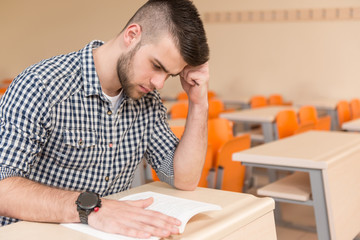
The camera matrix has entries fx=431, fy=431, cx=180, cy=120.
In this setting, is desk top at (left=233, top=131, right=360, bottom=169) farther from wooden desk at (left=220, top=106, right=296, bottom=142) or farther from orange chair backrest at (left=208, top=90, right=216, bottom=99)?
orange chair backrest at (left=208, top=90, right=216, bottom=99)

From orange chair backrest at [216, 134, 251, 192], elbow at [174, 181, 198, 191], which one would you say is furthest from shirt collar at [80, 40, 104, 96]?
orange chair backrest at [216, 134, 251, 192]

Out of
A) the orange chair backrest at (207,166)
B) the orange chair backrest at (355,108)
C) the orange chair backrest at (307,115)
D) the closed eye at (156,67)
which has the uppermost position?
the closed eye at (156,67)

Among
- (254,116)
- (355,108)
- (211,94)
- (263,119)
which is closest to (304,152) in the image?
(263,119)

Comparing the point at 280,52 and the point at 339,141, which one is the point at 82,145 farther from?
the point at 280,52

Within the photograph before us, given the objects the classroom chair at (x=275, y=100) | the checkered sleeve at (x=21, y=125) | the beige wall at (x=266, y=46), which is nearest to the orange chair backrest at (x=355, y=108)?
the beige wall at (x=266, y=46)

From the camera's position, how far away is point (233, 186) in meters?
3.05

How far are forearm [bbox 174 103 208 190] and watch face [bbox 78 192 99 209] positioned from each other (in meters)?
0.47

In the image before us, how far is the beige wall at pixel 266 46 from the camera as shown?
6781 mm

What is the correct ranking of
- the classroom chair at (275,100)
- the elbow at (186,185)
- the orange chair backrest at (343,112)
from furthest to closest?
the classroom chair at (275,100) → the orange chair backrest at (343,112) → the elbow at (186,185)

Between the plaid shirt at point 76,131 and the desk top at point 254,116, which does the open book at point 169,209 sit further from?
the desk top at point 254,116

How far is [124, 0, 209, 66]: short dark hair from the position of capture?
4.73ft

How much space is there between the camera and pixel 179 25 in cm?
144

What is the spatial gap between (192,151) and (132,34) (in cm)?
52

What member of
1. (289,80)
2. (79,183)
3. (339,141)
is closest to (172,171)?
(79,183)
